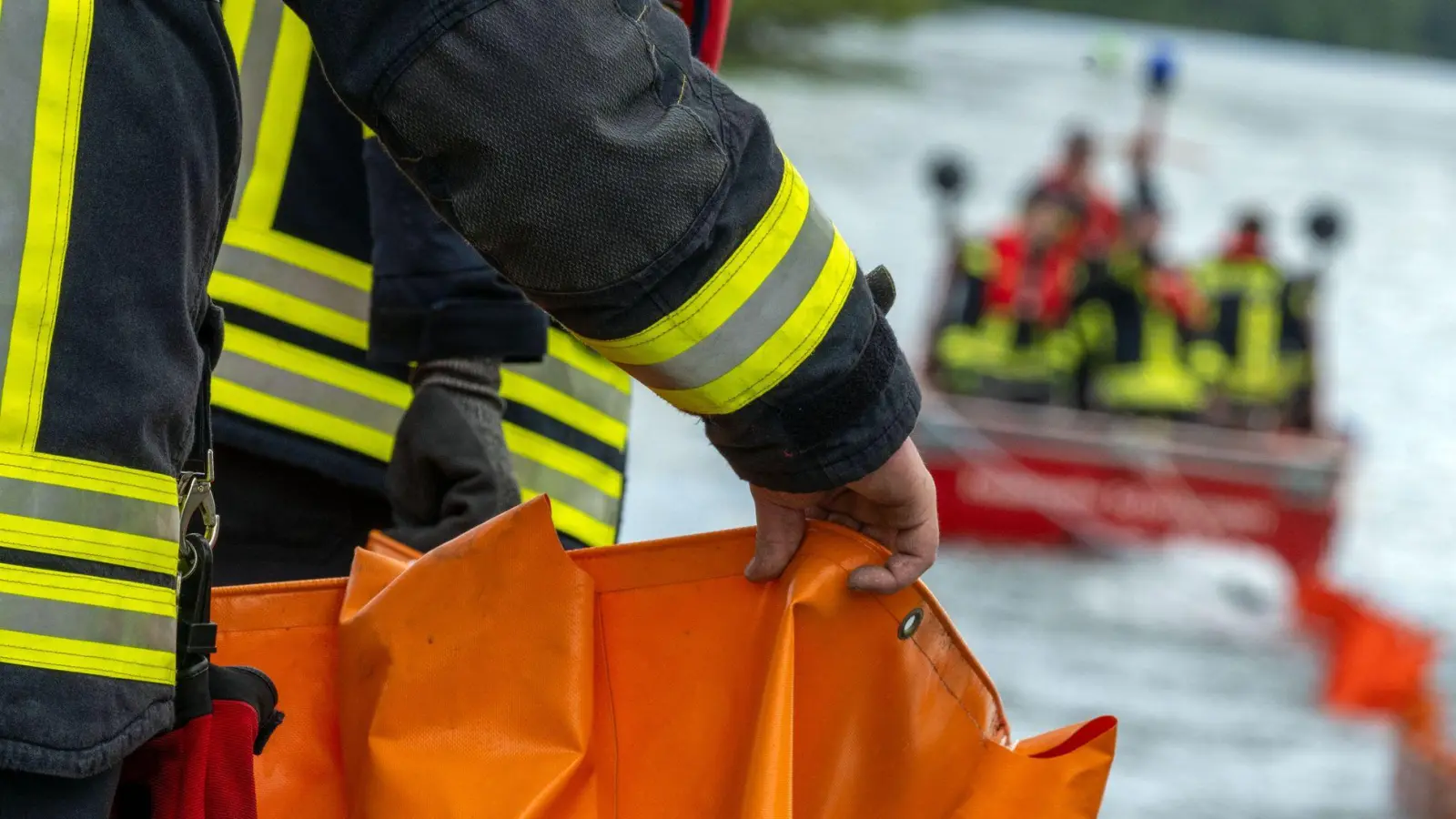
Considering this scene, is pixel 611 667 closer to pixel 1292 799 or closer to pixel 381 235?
pixel 381 235

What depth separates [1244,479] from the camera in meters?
9.23

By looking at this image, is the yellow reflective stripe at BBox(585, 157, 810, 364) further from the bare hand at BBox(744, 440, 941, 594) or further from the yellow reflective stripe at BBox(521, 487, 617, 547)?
the yellow reflective stripe at BBox(521, 487, 617, 547)

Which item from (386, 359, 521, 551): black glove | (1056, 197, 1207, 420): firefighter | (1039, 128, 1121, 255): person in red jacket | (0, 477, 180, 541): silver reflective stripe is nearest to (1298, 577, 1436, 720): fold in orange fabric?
(1056, 197, 1207, 420): firefighter

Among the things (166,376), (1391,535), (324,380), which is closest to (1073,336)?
(1391,535)

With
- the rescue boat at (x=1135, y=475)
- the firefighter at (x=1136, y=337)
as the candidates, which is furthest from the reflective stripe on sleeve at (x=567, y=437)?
the firefighter at (x=1136, y=337)

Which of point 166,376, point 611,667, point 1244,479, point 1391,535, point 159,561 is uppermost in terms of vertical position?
point 166,376

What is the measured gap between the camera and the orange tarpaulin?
1.35 metres

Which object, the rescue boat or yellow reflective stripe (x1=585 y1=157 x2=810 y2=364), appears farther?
the rescue boat

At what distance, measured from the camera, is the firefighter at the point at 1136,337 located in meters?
9.59

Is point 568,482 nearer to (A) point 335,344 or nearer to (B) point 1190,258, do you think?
(A) point 335,344

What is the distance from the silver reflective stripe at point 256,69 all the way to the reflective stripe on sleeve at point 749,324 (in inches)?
23.2

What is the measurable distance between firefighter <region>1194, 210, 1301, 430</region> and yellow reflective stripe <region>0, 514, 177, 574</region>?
916cm

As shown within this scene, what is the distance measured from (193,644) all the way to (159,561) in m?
0.09

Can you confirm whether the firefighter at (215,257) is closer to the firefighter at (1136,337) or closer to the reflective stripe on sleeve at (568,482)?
the reflective stripe on sleeve at (568,482)
